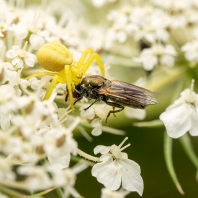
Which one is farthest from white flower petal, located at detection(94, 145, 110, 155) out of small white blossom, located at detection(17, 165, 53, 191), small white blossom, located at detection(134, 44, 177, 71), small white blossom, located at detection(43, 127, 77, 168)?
small white blossom, located at detection(134, 44, 177, 71)

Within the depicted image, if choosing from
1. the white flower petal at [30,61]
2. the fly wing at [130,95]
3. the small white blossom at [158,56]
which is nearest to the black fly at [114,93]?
the fly wing at [130,95]

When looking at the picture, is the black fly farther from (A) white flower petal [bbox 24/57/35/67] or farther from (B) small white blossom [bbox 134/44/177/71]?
(B) small white blossom [bbox 134/44/177/71]

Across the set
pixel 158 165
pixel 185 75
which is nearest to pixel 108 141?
pixel 158 165

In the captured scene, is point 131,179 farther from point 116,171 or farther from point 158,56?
point 158,56

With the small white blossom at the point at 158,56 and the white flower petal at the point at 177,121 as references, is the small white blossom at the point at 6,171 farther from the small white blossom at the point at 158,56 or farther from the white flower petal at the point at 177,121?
the small white blossom at the point at 158,56

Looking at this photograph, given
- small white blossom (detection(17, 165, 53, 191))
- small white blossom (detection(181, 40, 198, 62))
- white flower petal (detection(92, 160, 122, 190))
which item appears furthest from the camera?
small white blossom (detection(181, 40, 198, 62))
